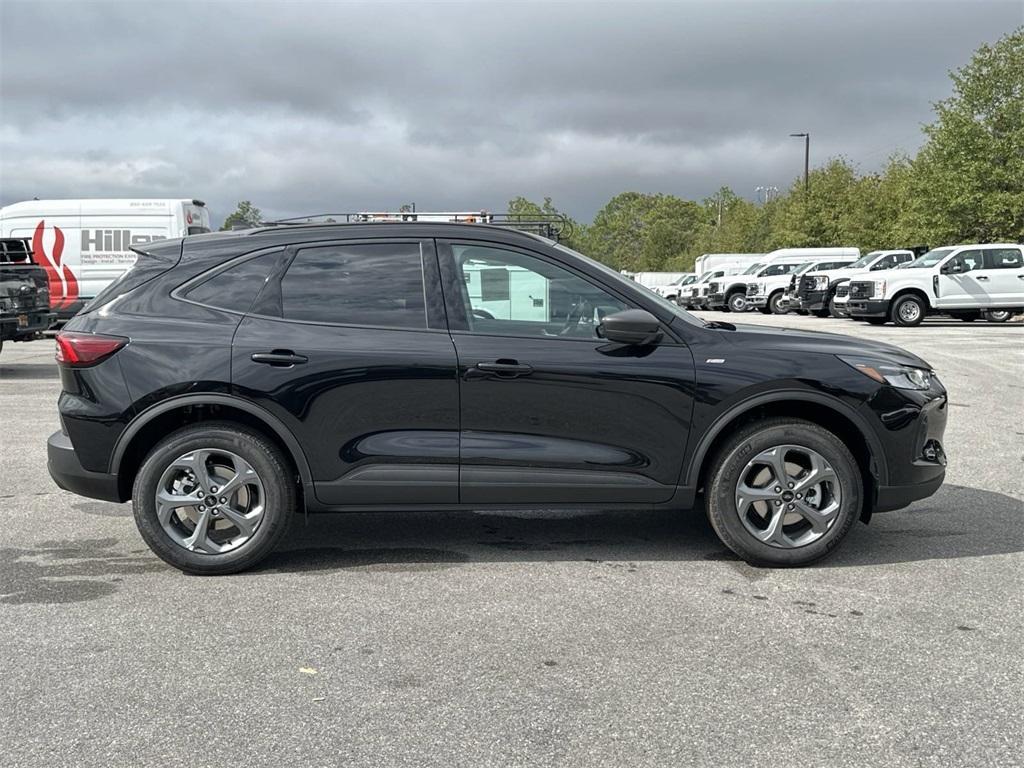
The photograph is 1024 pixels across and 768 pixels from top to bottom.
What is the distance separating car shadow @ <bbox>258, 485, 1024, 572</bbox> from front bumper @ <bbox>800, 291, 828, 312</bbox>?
23470 millimetres

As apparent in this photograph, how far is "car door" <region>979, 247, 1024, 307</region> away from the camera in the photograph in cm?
2358

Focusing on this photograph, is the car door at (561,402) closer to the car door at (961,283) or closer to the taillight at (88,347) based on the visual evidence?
the taillight at (88,347)

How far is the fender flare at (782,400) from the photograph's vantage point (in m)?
4.60

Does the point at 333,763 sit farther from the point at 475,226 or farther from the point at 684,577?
the point at 475,226

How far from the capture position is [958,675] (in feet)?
11.4

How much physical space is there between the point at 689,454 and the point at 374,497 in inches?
59.8

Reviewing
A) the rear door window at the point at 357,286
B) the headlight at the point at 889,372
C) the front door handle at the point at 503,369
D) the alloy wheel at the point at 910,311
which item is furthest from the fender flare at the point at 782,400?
the alloy wheel at the point at 910,311

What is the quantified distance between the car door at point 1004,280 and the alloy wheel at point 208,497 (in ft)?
75.7

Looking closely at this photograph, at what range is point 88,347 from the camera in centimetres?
460

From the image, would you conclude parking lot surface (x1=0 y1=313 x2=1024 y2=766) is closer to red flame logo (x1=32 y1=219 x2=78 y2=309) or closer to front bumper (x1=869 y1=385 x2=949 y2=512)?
front bumper (x1=869 y1=385 x2=949 y2=512)

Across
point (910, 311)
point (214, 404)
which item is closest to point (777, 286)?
point (910, 311)

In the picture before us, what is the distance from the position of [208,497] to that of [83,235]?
16821 mm

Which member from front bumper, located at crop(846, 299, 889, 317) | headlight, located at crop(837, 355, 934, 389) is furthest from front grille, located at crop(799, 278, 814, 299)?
headlight, located at crop(837, 355, 934, 389)

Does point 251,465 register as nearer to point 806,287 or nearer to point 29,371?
point 29,371
